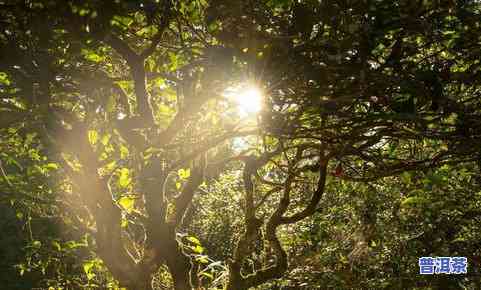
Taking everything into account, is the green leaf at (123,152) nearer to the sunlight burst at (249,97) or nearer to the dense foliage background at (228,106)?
the dense foliage background at (228,106)

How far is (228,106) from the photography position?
634cm

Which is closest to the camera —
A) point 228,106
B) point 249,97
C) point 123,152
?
point 249,97

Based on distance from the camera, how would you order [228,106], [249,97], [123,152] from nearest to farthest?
[249,97] < [228,106] < [123,152]

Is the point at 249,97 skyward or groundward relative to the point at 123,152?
groundward

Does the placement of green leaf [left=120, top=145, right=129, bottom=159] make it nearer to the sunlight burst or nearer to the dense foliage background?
the dense foliage background

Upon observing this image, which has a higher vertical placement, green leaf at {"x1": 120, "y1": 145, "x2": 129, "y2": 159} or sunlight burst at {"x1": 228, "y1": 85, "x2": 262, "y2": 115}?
green leaf at {"x1": 120, "y1": 145, "x2": 129, "y2": 159}

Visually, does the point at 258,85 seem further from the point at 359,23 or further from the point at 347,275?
the point at 347,275

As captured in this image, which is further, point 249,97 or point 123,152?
point 123,152

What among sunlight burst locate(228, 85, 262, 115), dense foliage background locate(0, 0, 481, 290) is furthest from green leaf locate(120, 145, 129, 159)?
sunlight burst locate(228, 85, 262, 115)

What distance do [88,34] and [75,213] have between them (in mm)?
3344

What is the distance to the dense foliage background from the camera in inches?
142

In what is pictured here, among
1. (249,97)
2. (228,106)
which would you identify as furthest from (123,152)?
(249,97)

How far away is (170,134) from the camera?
555 cm

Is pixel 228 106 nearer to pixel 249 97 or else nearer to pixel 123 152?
pixel 123 152
